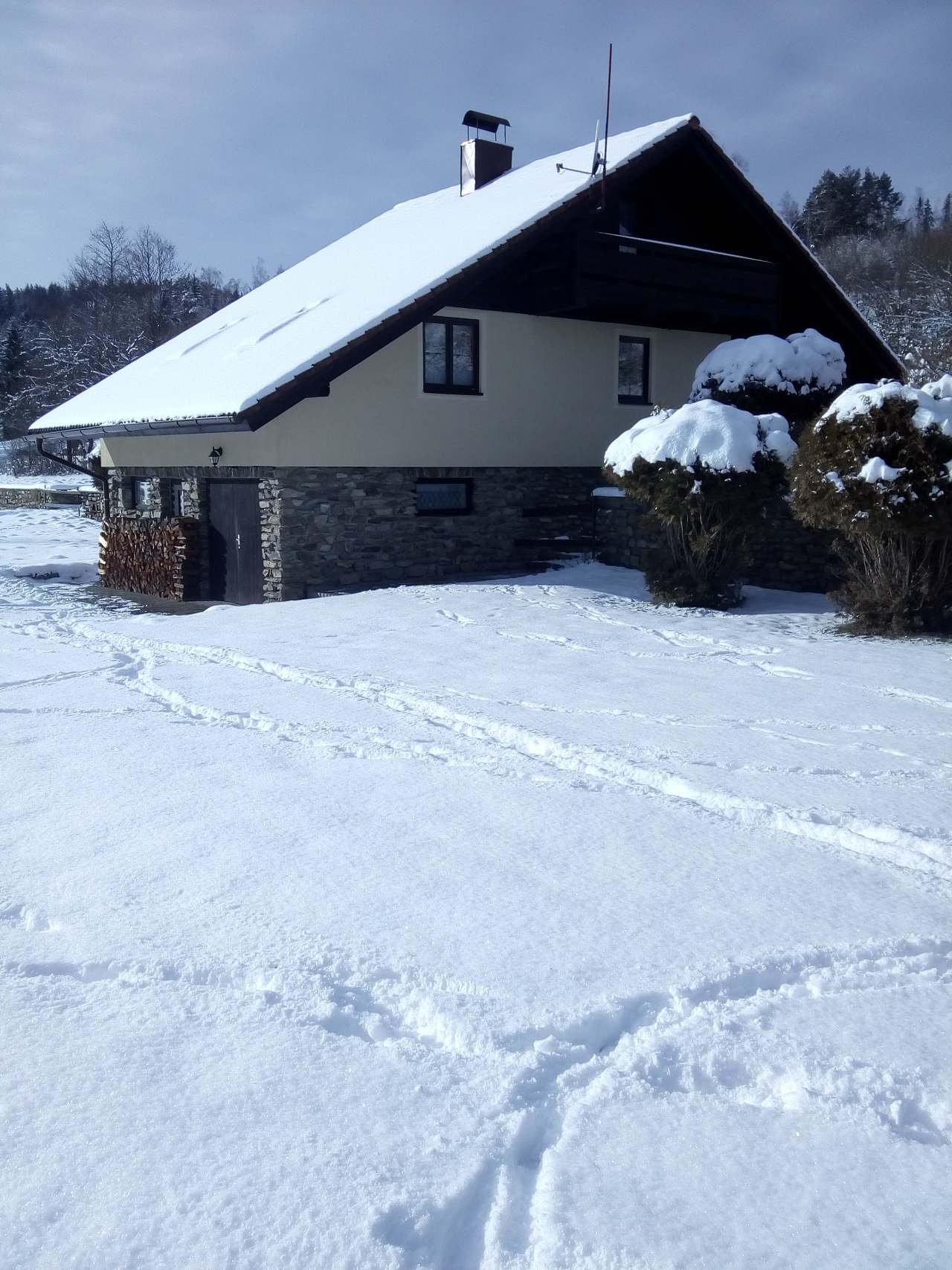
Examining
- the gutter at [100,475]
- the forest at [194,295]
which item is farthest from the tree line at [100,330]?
the gutter at [100,475]

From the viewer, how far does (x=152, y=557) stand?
15562mm

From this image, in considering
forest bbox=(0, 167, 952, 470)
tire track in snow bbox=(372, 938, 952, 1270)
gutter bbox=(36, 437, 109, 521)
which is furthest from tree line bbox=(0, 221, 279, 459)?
tire track in snow bbox=(372, 938, 952, 1270)

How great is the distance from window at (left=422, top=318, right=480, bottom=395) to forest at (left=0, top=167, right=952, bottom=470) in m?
22.1

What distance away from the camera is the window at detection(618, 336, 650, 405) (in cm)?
1695

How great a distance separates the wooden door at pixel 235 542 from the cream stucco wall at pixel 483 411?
479 millimetres

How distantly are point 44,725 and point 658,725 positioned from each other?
3.97 metres

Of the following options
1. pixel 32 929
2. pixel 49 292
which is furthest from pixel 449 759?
pixel 49 292

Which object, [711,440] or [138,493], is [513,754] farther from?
[138,493]

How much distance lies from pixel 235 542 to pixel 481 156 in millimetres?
10258

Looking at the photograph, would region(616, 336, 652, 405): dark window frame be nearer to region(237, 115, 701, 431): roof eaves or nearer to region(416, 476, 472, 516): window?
region(237, 115, 701, 431): roof eaves

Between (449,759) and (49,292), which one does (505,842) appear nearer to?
(449,759)

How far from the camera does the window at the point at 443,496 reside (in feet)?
48.7

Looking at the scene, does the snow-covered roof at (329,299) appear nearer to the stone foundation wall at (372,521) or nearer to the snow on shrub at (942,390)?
the stone foundation wall at (372,521)

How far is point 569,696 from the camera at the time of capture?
7395 mm
